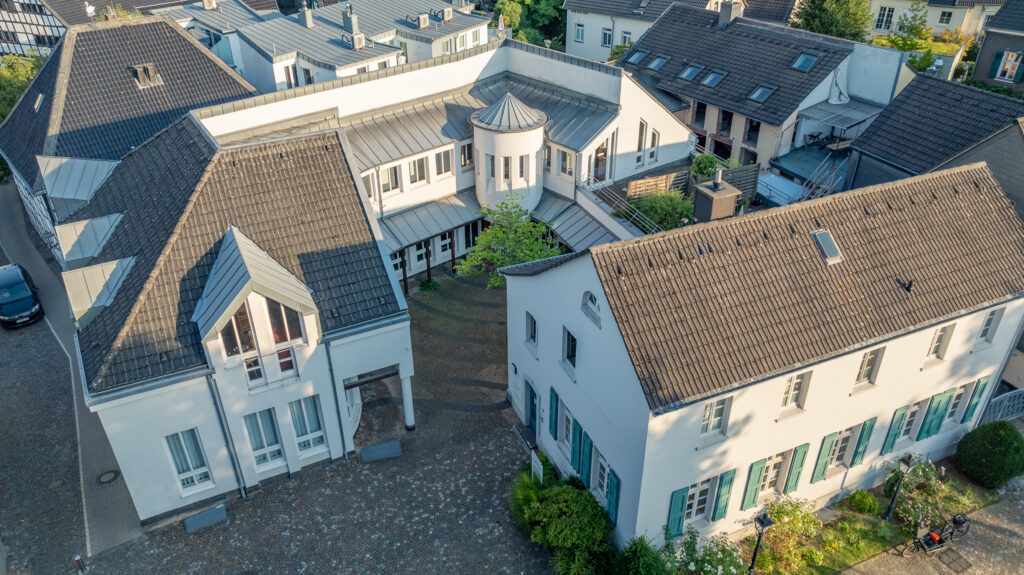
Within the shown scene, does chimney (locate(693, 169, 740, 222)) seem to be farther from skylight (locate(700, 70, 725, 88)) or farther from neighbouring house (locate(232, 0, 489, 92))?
skylight (locate(700, 70, 725, 88))

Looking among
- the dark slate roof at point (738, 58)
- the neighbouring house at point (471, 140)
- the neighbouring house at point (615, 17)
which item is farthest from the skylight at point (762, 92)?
the neighbouring house at point (615, 17)

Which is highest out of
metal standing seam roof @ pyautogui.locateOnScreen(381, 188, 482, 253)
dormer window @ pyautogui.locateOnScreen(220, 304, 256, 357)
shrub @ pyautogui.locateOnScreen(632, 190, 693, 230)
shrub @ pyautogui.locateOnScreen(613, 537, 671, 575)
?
dormer window @ pyautogui.locateOnScreen(220, 304, 256, 357)

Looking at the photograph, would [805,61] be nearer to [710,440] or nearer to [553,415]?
[553,415]

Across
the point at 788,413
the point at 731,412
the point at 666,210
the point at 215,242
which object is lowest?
the point at 788,413

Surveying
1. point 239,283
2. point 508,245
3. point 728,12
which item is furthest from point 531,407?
point 728,12

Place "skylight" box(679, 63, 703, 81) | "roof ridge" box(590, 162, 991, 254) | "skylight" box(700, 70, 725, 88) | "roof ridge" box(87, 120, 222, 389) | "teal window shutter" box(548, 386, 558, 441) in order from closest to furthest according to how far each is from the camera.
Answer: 1. "roof ridge" box(590, 162, 991, 254)
2. "roof ridge" box(87, 120, 222, 389)
3. "teal window shutter" box(548, 386, 558, 441)
4. "skylight" box(700, 70, 725, 88)
5. "skylight" box(679, 63, 703, 81)

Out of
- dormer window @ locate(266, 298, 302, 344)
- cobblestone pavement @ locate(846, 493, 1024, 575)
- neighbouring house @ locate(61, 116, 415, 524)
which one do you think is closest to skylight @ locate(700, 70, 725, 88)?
neighbouring house @ locate(61, 116, 415, 524)
